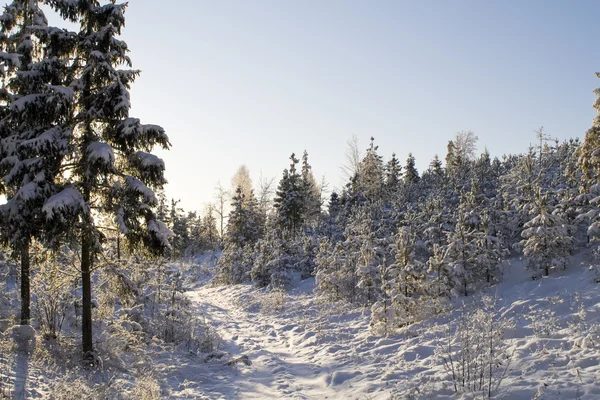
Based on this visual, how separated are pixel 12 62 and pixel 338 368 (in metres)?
13.3

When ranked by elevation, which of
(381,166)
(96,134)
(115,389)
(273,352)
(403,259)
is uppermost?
(381,166)

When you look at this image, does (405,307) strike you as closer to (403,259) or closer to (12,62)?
(403,259)

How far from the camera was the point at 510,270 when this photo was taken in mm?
20125

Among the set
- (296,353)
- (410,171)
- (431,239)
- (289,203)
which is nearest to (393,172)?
(410,171)

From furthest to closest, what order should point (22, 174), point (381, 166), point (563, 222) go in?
point (381, 166) < point (563, 222) < point (22, 174)

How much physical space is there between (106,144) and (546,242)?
18074 mm

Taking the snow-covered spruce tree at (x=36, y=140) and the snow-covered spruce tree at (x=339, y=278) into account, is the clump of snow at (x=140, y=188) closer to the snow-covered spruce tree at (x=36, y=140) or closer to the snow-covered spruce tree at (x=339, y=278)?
the snow-covered spruce tree at (x=36, y=140)

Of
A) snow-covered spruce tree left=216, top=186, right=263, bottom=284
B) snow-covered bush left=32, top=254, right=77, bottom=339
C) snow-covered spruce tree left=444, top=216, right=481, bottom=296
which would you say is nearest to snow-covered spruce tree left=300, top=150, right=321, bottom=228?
snow-covered spruce tree left=216, top=186, right=263, bottom=284

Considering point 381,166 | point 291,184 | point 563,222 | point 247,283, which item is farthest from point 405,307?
point 381,166

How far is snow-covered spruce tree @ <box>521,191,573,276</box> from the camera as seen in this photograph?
1706 cm

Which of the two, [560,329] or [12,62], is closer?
[560,329]

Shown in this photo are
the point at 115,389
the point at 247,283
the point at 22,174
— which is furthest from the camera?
the point at 247,283

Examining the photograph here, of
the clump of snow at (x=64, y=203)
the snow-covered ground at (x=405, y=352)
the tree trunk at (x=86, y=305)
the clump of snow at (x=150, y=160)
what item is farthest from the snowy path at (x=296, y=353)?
the clump of snow at (x=150, y=160)

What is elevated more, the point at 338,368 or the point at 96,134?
the point at 96,134
